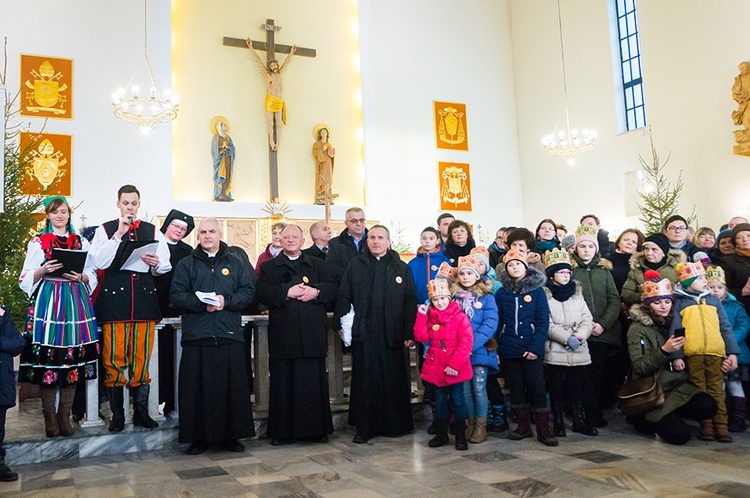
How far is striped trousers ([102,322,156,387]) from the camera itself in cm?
491

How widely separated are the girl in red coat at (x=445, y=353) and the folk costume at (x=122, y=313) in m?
1.98

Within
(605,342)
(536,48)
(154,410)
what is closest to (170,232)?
(154,410)

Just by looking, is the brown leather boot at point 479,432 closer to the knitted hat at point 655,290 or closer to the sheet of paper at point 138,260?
the knitted hat at point 655,290

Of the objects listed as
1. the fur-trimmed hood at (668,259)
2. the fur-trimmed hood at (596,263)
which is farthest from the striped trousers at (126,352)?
the fur-trimmed hood at (668,259)

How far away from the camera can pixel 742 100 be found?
10586mm

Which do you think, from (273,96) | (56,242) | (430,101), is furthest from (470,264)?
(430,101)

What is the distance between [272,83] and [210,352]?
9.55 m

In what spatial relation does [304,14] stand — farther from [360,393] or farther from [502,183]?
[360,393]

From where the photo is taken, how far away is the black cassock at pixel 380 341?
17.7ft

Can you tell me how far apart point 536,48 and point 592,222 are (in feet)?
30.9

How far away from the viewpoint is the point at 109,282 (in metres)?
4.95

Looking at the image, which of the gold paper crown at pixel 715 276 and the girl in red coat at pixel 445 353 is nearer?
the girl in red coat at pixel 445 353

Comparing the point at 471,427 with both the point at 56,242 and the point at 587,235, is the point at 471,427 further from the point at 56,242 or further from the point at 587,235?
the point at 56,242

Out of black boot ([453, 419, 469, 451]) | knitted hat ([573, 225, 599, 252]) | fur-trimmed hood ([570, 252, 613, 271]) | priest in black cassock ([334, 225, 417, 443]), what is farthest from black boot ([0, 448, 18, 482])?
knitted hat ([573, 225, 599, 252])
